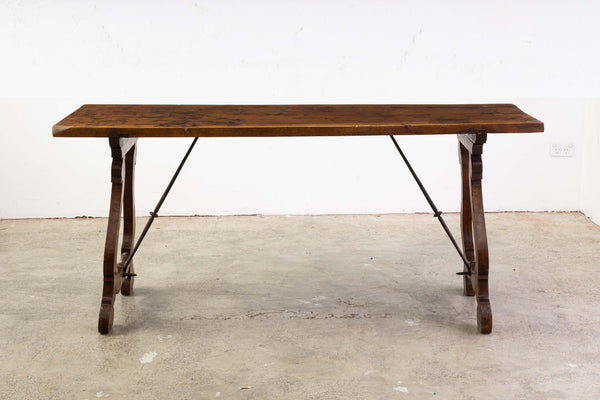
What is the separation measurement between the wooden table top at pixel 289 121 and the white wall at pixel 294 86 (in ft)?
4.78

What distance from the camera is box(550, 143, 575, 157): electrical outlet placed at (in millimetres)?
4359

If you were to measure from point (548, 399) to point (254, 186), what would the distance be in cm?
256

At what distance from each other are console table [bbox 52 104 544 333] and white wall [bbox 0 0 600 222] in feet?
4.68

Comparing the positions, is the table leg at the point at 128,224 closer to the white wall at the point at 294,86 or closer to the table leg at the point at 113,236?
the table leg at the point at 113,236

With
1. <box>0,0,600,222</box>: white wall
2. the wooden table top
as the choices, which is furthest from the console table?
<box>0,0,600,222</box>: white wall

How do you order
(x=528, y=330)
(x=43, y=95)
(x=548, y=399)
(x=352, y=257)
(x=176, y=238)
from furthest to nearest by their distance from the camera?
(x=43, y=95) < (x=176, y=238) < (x=352, y=257) < (x=528, y=330) < (x=548, y=399)

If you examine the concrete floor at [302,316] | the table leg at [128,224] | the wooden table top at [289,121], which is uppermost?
the wooden table top at [289,121]

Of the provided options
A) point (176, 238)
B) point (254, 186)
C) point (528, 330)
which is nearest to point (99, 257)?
point (176, 238)

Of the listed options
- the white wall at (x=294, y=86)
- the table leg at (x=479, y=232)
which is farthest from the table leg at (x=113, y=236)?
the white wall at (x=294, y=86)

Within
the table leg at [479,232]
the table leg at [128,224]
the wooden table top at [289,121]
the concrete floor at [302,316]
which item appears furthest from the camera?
the table leg at [128,224]

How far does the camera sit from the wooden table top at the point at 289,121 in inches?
95.0

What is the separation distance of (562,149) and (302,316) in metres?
2.35

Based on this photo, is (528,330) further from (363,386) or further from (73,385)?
(73,385)

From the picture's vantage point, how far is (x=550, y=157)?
4.38 meters
